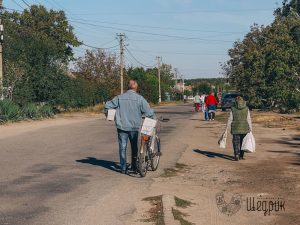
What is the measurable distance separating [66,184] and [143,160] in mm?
1588

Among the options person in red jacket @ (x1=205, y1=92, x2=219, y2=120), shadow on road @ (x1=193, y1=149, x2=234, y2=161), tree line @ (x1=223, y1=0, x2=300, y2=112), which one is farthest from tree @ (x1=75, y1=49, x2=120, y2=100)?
shadow on road @ (x1=193, y1=149, x2=234, y2=161)

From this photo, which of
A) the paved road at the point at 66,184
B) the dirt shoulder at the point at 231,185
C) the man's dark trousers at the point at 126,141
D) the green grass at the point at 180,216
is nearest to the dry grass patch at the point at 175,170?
the dirt shoulder at the point at 231,185

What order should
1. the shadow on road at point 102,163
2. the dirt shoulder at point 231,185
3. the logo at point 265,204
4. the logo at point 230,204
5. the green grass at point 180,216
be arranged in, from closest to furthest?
the green grass at point 180,216
the dirt shoulder at point 231,185
the logo at point 230,204
the logo at point 265,204
the shadow on road at point 102,163

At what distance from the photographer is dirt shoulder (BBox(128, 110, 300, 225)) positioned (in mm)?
7418

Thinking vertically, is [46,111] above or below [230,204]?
above

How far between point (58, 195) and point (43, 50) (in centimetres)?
3040

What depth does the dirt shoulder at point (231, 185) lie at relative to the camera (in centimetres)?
742

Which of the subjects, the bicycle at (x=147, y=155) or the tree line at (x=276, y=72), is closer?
the bicycle at (x=147, y=155)

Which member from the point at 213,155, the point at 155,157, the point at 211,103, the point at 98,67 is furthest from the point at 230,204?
the point at 98,67

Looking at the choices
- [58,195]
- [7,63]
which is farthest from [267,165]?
[7,63]

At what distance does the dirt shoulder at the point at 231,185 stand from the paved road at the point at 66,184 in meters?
0.36

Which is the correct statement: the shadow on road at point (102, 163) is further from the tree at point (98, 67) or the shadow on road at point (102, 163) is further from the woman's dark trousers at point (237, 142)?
the tree at point (98, 67)

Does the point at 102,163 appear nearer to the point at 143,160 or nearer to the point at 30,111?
the point at 143,160

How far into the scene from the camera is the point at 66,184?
9.71 m
